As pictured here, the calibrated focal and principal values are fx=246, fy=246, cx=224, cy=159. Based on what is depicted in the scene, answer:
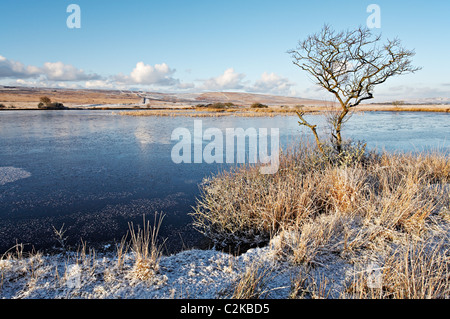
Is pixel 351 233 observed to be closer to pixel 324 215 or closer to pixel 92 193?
pixel 324 215

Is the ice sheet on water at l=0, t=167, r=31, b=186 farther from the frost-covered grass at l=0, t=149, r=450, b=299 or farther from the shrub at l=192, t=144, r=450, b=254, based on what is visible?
the shrub at l=192, t=144, r=450, b=254

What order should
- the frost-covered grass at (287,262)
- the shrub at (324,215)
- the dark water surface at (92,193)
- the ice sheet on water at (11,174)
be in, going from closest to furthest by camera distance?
the frost-covered grass at (287,262) < the shrub at (324,215) < the dark water surface at (92,193) < the ice sheet on water at (11,174)

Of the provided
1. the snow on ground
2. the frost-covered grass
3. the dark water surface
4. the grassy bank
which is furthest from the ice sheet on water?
the grassy bank

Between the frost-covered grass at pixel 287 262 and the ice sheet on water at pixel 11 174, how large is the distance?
4513 millimetres

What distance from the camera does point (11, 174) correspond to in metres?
7.38

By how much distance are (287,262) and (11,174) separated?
8.44 meters

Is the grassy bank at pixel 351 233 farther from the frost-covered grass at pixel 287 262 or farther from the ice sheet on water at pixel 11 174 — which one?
the ice sheet on water at pixel 11 174

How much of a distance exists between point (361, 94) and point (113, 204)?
674cm

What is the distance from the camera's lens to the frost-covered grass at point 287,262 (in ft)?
8.11

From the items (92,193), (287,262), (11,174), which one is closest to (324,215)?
(287,262)

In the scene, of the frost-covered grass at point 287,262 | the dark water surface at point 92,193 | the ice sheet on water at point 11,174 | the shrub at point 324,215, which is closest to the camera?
the frost-covered grass at point 287,262

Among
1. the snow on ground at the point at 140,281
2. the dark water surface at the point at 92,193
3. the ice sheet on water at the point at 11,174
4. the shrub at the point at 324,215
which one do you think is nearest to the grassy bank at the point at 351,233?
the shrub at the point at 324,215
